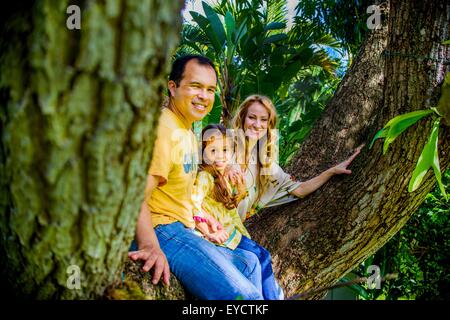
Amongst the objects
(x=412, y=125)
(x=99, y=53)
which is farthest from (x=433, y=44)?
(x=99, y=53)

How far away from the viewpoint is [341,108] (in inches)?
115

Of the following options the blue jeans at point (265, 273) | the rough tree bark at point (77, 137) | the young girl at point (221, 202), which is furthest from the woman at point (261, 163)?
the rough tree bark at point (77, 137)

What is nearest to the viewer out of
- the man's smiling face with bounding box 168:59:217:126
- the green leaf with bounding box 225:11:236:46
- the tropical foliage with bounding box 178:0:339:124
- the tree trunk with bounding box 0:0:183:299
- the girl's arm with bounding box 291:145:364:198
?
the tree trunk with bounding box 0:0:183:299

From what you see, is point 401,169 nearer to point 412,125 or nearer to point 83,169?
point 412,125

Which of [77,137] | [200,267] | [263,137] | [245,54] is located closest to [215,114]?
[245,54]

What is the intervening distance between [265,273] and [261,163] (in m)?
0.66

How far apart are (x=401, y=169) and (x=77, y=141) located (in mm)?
1677

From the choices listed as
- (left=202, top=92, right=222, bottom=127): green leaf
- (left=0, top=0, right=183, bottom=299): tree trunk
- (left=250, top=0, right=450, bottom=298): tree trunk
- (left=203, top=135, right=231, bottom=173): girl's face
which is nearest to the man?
(left=203, top=135, right=231, bottom=173): girl's face

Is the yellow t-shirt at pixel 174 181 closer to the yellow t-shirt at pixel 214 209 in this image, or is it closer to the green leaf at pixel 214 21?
the yellow t-shirt at pixel 214 209

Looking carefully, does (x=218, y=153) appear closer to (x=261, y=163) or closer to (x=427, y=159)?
(x=261, y=163)

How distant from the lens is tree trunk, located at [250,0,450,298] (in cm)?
207

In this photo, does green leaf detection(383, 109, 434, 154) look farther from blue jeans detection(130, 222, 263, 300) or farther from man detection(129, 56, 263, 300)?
blue jeans detection(130, 222, 263, 300)

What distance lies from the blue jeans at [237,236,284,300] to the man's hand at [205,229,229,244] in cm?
12

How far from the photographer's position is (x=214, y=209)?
6.88 feet
